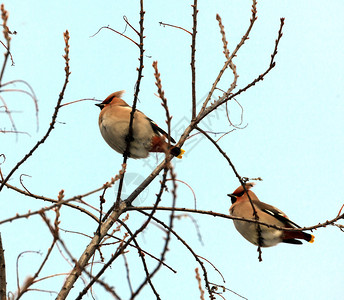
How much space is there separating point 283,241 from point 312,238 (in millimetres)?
350

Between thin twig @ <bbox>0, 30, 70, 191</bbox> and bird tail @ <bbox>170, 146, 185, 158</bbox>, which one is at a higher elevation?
bird tail @ <bbox>170, 146, 185, 158</bbox>

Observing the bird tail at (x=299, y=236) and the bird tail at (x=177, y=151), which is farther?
the bird tail at (x=299, y=236)

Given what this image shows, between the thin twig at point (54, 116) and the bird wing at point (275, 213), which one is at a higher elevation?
the bird wing at point (275, 213)

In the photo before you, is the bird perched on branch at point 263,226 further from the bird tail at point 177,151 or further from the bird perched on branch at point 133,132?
the bird perched on branch at point 133,132

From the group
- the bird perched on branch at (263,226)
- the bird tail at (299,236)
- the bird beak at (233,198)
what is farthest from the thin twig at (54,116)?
the bird beak at (233,198)

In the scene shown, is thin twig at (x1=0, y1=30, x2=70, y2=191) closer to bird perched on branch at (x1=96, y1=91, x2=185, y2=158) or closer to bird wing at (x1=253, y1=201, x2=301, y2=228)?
bird perched on branch at (x1=96, y1=91, x2=185, y2=158)

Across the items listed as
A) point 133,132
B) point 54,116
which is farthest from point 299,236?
point 54,116

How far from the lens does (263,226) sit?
514 cm

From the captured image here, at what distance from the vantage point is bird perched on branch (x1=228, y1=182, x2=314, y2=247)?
5148mm

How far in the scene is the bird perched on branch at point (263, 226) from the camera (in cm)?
515

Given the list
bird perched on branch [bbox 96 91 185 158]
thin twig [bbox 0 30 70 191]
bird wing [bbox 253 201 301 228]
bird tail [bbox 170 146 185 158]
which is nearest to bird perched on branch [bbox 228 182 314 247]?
bird wing [bbox 253 201 301 228]

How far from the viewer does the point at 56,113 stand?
2.96 meters

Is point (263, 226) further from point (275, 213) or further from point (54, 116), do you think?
point (54, 116)

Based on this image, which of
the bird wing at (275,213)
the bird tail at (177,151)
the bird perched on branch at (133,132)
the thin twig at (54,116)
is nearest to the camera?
the thin twig at (54,116)
